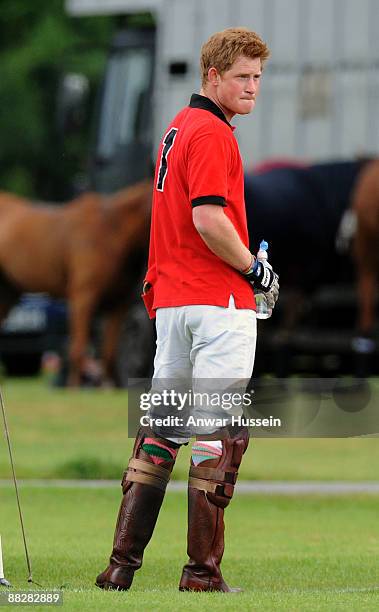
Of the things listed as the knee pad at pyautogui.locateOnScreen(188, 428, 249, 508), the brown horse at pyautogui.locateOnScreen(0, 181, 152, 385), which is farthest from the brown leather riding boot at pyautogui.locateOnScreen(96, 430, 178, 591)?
the brown horse at pyautogui.locateOnScreen(0, 181, 152, 385)

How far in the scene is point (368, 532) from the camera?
361 inches

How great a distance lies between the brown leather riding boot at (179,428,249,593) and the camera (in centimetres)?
652

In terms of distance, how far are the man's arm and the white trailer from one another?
36.6ft

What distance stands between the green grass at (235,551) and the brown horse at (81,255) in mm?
8632

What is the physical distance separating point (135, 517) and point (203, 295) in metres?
0.84

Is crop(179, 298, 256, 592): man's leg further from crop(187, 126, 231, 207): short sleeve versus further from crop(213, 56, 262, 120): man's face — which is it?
crop(213, 56, 262, 120): man's face

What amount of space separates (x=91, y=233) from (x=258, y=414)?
13436 mm

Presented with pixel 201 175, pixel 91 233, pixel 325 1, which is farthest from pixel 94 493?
pixel 91 233

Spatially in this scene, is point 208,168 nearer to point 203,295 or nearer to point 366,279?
point 203,295

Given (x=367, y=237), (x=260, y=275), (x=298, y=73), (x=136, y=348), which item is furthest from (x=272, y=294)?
(x=136, y=348)

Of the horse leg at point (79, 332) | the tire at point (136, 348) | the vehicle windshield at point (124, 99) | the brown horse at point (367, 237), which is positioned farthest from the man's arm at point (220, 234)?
the horse leg at point (79, 332)

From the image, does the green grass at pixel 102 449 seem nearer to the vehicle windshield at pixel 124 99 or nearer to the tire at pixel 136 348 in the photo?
the tire at pixel 136 348

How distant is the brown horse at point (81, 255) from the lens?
19.5 metres

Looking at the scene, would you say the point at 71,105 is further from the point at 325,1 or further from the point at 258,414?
the point at 258,414
